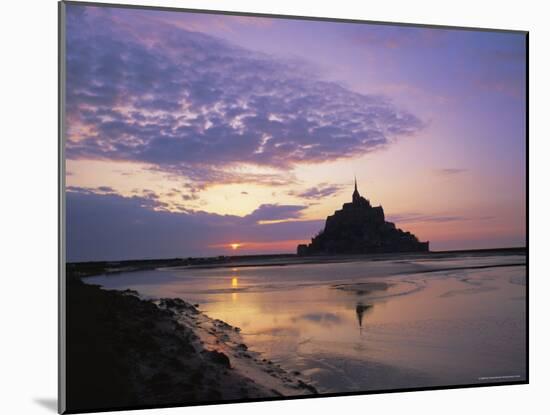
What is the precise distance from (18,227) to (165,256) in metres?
0.87

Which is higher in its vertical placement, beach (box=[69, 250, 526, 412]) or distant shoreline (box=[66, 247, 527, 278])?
distant shoreline (box=[66, 247, 527, 278])

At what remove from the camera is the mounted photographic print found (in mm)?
4477

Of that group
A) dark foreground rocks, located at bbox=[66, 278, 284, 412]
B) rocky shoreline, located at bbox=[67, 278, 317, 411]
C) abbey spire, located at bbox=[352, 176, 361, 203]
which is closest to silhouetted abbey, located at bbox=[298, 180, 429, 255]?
abbey spire, located at bbox=[352, 176, 361, 203]

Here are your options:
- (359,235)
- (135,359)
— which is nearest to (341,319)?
(359,235)

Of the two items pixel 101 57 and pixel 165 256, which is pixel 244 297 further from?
pixel 101 57

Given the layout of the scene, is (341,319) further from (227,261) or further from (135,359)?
(135,359)

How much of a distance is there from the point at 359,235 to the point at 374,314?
0.51m

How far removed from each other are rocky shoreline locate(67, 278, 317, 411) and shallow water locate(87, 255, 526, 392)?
8cm

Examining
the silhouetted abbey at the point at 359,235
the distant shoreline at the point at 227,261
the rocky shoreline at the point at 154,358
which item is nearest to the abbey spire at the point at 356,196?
the silhouetted abbey at the point at 359,235

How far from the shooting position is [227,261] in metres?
4.74

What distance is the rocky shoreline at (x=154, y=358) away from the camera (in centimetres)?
441

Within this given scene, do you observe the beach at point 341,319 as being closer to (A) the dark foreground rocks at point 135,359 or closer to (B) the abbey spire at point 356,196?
(A) the dark foreground rocks at point 135,359

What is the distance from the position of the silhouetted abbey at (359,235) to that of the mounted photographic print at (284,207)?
0.04 feet

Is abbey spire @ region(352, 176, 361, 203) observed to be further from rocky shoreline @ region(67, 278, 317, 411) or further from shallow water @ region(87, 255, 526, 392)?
rocky shoreline @ region(67, 278, 317, 411)
